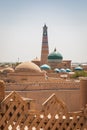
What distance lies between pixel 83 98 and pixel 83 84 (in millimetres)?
190

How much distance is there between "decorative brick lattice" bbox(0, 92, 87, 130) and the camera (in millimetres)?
3359

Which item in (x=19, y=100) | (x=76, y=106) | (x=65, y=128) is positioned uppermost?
(x=19, y=100)

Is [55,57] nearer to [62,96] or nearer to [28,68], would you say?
[28,68]

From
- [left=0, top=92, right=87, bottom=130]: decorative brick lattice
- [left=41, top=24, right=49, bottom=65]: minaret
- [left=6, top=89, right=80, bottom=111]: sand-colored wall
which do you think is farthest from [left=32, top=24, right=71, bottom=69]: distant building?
[left=0, top=92, right=87, bottom=130]: decorative brick lattice

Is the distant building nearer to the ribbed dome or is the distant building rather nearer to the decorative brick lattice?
the ribbed dome

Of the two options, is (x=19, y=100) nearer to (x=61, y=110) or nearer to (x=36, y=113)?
(x=36, y=113)

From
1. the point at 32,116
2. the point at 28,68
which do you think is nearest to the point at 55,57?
the point at 28,68

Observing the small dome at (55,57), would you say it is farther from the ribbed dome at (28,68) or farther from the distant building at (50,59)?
the ribbed dome at (28,68)

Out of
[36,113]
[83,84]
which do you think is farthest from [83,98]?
[36,113]

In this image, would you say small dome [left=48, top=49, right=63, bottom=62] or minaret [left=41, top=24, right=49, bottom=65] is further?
minaret [left=41, top=24, right=49, bottom=65]

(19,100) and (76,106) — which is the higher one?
(19,100)

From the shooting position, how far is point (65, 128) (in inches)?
138

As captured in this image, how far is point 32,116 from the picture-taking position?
340cm

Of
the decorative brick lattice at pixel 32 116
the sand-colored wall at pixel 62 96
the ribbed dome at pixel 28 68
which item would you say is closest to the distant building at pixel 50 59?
the ribbed dome at pixel 28 68
